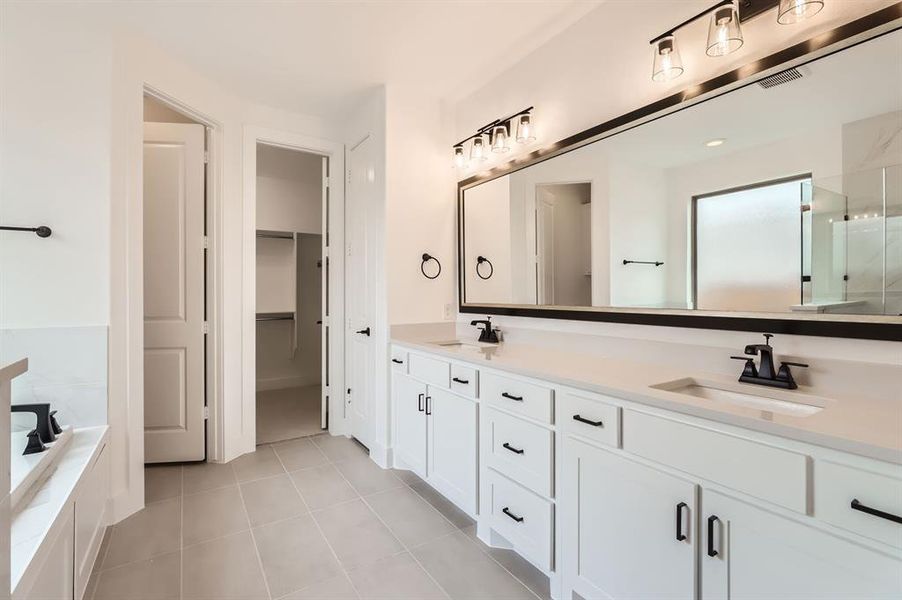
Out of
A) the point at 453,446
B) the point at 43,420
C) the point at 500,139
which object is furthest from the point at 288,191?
the point at 453,446

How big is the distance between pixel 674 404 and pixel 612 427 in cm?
25

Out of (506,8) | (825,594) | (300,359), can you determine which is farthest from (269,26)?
(300,359)

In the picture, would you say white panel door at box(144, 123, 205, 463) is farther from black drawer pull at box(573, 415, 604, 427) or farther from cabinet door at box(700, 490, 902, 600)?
cabinet door at box(700, 490, 902, 600)

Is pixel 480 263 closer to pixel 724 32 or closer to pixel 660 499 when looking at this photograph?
pixel 724 32

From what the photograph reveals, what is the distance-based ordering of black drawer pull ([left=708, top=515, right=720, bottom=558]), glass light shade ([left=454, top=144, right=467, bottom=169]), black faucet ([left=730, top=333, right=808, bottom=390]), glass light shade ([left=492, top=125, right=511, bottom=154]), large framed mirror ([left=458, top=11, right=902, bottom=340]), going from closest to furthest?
black drawer pull ([left=708, top=515, right=720, bottom=558]) → large framed mirror ([left=458, top=11, right=902, bottom=340]) → black faucet ([left=730, top=333, right=808, bottom=390]) → glass light shade ([left=492, top=125, right=511, bottom=154]) → glass light shade ([left=454, top=144, right=467, bottom=169])

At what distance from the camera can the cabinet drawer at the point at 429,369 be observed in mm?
2279

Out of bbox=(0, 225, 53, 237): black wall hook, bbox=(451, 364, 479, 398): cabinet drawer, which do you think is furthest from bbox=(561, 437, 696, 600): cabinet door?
bbox=(0, 225, 53, 237): black wall hook

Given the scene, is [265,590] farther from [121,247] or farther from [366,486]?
[121,247]

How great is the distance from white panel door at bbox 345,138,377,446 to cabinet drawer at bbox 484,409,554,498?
1.37 metres

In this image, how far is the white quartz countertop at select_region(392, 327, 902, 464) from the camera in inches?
35.7

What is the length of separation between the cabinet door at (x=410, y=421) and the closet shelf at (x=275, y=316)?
290 cm

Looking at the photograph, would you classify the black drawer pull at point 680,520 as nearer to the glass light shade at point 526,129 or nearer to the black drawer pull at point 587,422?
the black drawer pull at point 587,422

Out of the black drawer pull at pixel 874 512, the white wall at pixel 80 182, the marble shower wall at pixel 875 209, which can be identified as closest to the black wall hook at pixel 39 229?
the white wall at pixel 80 182

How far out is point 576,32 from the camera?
7.16ft
